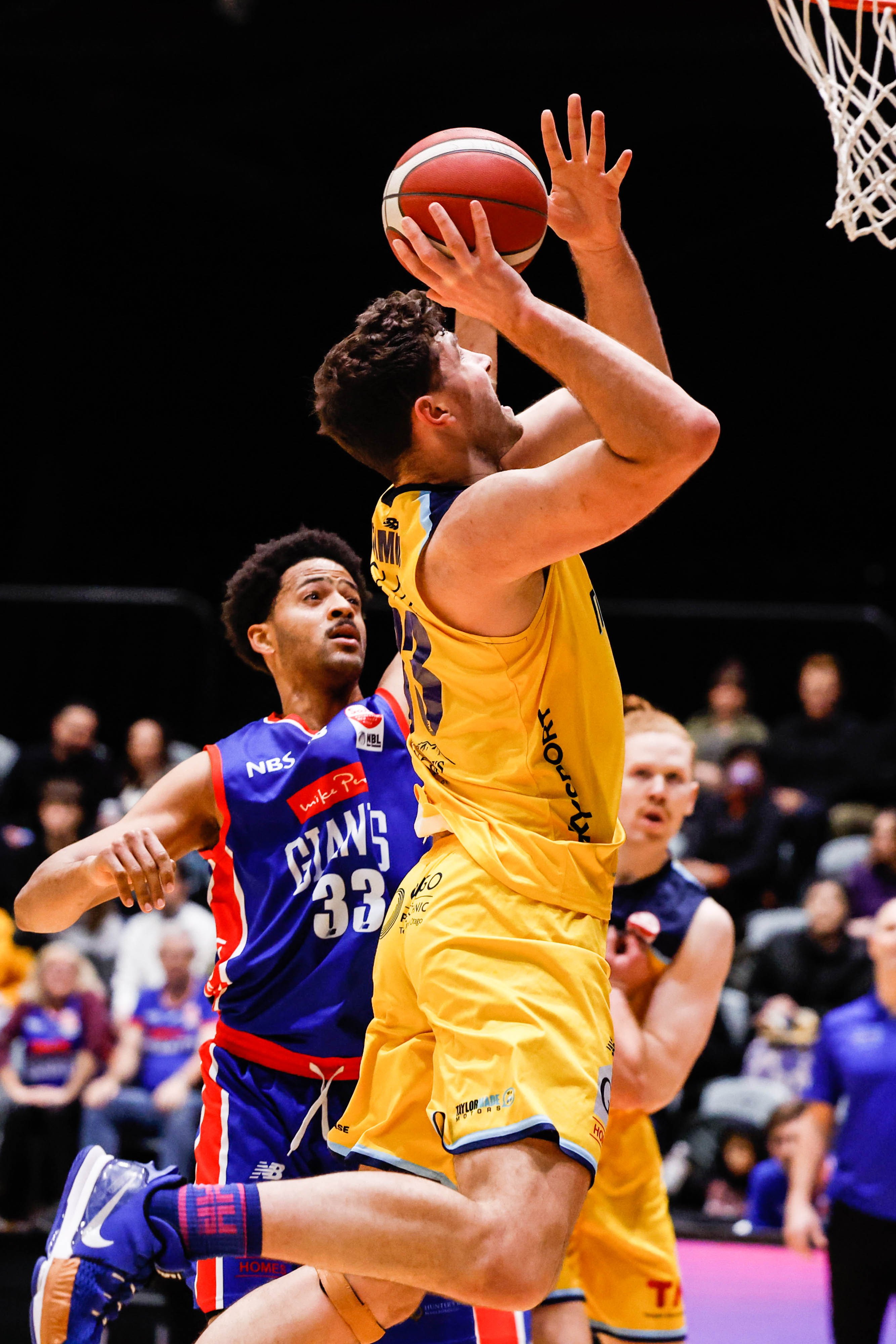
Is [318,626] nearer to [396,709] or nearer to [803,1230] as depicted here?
[396,709]

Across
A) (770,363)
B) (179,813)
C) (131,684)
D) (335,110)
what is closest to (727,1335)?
(179,813)

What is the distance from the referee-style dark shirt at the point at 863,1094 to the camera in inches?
186

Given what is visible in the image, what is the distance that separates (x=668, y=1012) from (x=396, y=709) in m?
1.15

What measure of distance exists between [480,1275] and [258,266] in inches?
454

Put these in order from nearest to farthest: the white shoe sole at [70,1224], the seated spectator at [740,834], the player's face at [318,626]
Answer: the white shoe sole at [70,1224] < the player's face at [318,626] < the seated spectator at [740,834]

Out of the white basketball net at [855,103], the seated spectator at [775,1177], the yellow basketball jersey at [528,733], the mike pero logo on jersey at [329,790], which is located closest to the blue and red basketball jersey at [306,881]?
the mike pero logo on jersey at [329,790]

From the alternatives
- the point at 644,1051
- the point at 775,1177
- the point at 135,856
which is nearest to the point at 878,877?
the point at 775,1177

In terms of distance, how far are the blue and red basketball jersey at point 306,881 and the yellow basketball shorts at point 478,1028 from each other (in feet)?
1.65

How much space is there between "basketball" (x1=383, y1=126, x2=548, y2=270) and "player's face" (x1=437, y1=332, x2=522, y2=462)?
0.76 ft

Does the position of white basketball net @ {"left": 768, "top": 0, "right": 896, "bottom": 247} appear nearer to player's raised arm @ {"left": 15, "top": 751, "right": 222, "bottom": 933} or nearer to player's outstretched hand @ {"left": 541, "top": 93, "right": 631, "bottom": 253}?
player's outstretched hand @ {"left": 541, "top": 93, "right": 631, "bottom": 253}

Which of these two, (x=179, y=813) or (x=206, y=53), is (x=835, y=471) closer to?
(x=206, y=53)

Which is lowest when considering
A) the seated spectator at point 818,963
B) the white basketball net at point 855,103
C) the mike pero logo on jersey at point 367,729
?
the seated spectator at point 818,963

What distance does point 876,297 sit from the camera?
12516mm

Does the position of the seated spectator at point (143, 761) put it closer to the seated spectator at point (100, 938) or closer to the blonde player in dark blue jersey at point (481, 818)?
the seated spectator at point (100, 938)
